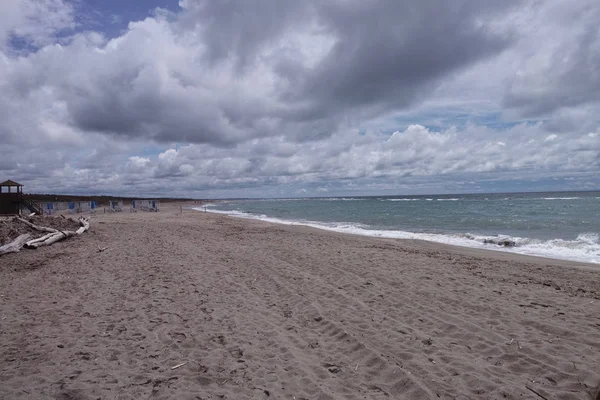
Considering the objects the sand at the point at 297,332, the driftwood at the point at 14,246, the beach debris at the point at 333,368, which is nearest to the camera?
the sand at the point at 297,332

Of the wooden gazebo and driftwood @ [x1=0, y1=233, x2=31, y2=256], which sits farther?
the wooden gazebo

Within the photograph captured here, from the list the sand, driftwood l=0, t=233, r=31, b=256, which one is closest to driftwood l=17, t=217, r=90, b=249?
driftwood l=0, t=233, r=31, b=256

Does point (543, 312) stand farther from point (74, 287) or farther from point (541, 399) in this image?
point (74, 287)

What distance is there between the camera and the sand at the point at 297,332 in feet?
12.3

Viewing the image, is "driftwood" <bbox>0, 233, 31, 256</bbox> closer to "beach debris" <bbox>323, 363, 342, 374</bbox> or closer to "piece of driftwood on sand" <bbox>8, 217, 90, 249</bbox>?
"piece of driftwood on sand" <bbox>8, 217, 90, 249</bbox>

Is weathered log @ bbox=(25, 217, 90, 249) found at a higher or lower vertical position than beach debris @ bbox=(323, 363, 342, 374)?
higher

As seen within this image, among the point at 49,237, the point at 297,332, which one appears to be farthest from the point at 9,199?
the point at 297,332

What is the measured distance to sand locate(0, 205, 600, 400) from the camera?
3744 millimetres

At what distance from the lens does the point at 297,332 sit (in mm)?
5215

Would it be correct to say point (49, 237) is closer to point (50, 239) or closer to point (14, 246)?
point (50, 239)

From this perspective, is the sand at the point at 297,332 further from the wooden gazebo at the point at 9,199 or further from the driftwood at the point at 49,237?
the wooden gazebo at the point at 9,199

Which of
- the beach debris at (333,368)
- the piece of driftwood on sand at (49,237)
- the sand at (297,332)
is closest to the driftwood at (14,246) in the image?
the piece of driftwood on sand at (49,237)

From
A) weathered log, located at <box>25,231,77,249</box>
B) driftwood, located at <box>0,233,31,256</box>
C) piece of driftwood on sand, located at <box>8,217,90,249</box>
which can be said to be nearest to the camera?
driftwood, located at <box>0,233,31,256</box>

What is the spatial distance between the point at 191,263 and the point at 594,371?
352 inches
